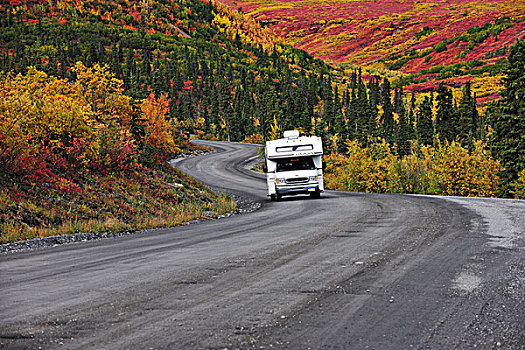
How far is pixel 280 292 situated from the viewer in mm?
4805

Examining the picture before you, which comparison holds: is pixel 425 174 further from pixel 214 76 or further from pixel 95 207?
pixel 214 76

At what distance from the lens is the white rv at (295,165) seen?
21859mm

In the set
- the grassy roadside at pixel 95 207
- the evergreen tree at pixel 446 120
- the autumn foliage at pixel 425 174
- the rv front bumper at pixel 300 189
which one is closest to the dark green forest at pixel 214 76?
the evergreen tree at pixel 446 120

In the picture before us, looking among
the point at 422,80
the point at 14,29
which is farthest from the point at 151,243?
the point at 422,80

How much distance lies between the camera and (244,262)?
21.6 feet

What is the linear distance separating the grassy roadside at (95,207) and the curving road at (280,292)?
3426 mm

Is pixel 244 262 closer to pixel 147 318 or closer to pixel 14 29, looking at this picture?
pixel 147 318

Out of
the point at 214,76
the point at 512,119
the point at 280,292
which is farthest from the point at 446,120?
the point at 280,292

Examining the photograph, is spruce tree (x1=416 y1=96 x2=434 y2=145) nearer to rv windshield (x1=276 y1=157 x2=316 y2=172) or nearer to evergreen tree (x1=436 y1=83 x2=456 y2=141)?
evergreen tree (x1=436 y1=83 x2=456 y2=141)

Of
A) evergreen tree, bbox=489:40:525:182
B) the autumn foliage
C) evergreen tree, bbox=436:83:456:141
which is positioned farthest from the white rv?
evergreen tree, bbox=436:83:456:141

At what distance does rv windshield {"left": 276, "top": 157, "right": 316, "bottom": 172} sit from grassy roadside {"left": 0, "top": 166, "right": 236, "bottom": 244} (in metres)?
3.42

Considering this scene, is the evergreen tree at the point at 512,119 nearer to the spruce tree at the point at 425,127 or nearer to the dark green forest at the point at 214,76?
the dark green forest at the point at 214,76

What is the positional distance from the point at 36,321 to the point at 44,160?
14.8 meters

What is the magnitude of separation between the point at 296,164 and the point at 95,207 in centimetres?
1005
